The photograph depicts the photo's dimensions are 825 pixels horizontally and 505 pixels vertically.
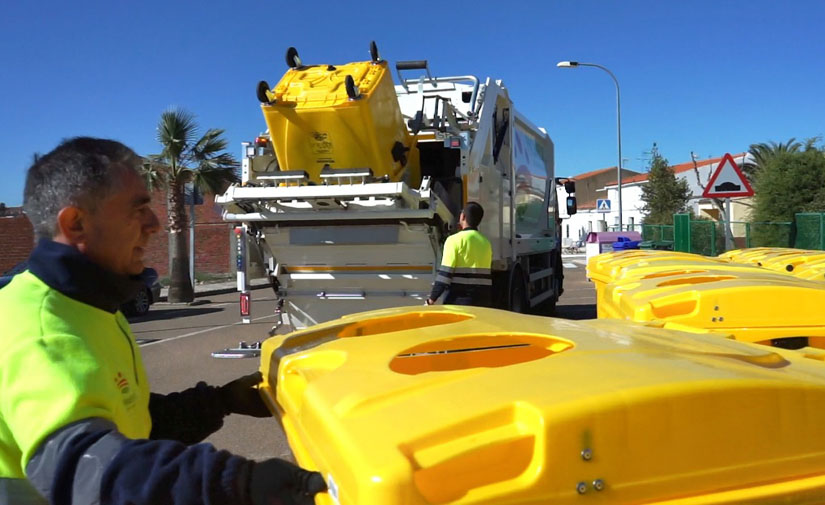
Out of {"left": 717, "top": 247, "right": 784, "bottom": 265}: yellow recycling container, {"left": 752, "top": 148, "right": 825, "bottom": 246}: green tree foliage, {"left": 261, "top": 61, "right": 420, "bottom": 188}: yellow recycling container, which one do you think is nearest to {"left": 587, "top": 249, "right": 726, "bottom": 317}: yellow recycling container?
{"left": 717, "top": 247, "right": 784, "bottom": 265}: yellow recycling container

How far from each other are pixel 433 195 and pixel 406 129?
1320 millimetres

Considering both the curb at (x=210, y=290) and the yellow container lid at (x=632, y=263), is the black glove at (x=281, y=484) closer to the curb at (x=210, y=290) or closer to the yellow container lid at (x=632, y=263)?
the yellow container lid at (x=632, y=263)

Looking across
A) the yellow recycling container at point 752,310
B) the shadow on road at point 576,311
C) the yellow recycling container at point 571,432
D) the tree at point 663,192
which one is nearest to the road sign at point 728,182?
the shadow on road at point 576,311

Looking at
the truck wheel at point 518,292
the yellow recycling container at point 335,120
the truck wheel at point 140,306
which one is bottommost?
the truck wheel at point 140,306

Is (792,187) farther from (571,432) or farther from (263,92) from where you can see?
(571,432)

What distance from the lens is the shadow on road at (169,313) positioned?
14500 millimetres

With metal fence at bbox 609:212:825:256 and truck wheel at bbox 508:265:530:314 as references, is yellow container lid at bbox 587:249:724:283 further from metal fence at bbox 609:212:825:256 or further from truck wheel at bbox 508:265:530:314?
metal fence at bbox 609:212:825:256

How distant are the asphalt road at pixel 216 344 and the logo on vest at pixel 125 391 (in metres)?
1.59

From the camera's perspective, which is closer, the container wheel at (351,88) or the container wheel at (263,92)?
the container wheel at (351,88)

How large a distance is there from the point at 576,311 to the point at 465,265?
7674mm

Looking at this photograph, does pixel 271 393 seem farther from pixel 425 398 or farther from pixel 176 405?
pixel 425 398

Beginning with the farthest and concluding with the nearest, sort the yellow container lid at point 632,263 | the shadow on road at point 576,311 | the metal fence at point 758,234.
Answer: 1. the metal fence at point 758,234
2. the shadow on road at point 576,311
3. the yellow container lid at point 632,263

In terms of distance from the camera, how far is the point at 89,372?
139cm

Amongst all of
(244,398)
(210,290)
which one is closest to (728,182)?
(244,398)
